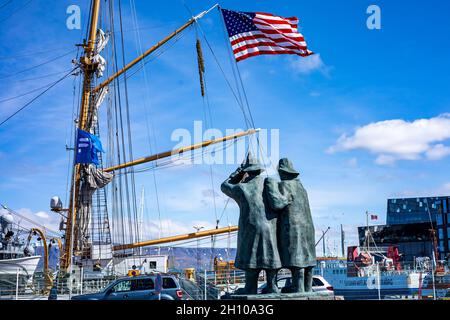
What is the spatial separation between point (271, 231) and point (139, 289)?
8264 millimetres

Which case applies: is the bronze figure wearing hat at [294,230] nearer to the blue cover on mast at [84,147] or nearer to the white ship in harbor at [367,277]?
the blue cover on mast at [84,147]

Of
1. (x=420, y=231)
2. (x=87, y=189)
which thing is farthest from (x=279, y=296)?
(x=420, y=231)

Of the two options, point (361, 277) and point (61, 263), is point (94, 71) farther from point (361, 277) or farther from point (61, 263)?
point (361, 277)

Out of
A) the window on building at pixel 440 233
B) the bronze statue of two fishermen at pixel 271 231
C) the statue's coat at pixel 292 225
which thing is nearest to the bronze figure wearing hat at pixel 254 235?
the bronze statue of two fishermen at pixel 271 231

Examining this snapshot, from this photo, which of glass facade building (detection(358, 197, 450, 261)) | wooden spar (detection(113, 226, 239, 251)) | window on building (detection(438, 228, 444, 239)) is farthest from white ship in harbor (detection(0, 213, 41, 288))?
window on building (detection(438, 228, 444, 239))

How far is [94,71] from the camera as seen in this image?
34375 millimetres

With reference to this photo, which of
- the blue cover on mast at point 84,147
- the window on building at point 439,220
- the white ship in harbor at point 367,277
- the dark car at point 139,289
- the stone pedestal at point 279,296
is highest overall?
the blue cover on mast at point 84,147

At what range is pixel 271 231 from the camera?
1069cm

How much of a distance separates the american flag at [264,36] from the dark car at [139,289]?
943 cm

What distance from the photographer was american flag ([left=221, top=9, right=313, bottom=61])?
65.9 ft

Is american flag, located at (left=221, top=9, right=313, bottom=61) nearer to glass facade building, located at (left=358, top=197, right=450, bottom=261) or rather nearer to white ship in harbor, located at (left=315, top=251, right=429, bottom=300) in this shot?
white ship in harbor, located at (left=315, top=251, right=429, bottom=300)

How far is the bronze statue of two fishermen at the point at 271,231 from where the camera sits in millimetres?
10562
